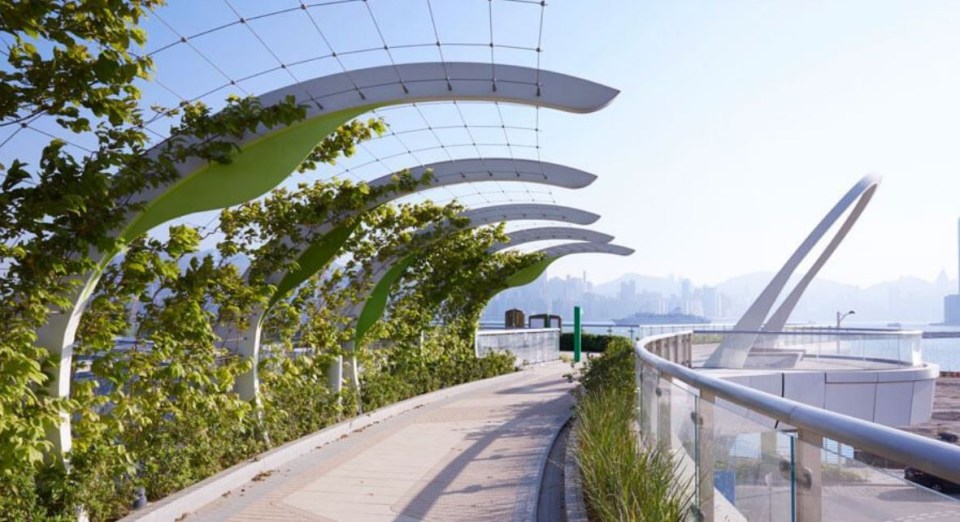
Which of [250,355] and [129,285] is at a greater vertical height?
[129,285]

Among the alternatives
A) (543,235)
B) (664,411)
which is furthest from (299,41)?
(543,235)

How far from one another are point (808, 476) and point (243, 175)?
5.99 meters

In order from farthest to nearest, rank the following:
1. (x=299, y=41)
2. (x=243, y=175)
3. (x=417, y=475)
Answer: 1. (x=417, y=475)
2. (x=299, y=41)
3. (x=243, y=175)

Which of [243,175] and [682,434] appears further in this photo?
[243,175]

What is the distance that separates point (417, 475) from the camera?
26.8 feet

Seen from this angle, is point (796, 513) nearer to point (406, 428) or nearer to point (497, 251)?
point (406, 428)

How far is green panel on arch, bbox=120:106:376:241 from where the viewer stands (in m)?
6.62

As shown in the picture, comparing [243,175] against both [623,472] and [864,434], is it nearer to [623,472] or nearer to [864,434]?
[623,472]

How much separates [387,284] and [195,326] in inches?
249

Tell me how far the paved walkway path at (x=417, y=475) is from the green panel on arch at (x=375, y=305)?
150cm

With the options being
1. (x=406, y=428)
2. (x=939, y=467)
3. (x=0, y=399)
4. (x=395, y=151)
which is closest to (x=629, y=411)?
(x=406, y=428)

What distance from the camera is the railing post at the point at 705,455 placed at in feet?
12.5

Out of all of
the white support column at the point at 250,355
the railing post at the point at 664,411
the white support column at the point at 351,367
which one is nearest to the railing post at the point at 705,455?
the railing post at the point at 664,411

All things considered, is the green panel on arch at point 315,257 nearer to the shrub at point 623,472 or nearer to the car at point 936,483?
the shrub at point 623,472
